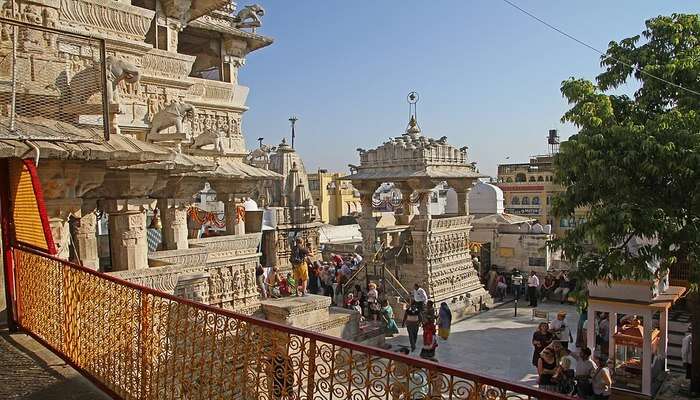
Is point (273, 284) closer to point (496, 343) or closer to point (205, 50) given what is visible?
point (496, 343)

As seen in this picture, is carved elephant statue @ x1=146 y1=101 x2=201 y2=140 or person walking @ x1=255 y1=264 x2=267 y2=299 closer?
carved elephant statue @ x1=146 y1=101 x2=201 y2=140

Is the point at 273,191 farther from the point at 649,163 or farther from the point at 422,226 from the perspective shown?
the point at 649,163

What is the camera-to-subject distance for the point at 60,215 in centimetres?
580

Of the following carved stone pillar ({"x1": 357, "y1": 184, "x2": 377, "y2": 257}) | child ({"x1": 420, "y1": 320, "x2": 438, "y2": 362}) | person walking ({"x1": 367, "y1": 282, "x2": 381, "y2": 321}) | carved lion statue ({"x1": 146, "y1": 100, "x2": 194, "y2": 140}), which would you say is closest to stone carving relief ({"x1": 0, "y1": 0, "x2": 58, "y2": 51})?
carved lion statue ({"x1": 146, "y1": 100, "x2": 194, "y2": 140})

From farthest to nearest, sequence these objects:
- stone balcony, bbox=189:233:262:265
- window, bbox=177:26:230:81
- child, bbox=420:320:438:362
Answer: window, bbox=177:26:230:81 < stone balcony, bbox=189:233:262:265 < child, bbox=420:320:438:362

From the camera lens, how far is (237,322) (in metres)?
3.21

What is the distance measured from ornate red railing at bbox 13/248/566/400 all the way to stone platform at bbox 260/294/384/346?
433 centimetres

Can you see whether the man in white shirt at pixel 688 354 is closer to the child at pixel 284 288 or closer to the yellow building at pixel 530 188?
the child at pixel 284 288

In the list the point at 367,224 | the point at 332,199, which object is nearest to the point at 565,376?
the point at 367,224

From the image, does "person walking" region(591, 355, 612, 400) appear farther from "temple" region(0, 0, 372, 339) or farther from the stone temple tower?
the stone temple tower

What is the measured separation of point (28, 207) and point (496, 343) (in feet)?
35.7

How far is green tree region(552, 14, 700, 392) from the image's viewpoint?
6762 millimetres

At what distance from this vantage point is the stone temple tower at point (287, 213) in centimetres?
2030

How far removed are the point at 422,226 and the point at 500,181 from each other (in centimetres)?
2527
